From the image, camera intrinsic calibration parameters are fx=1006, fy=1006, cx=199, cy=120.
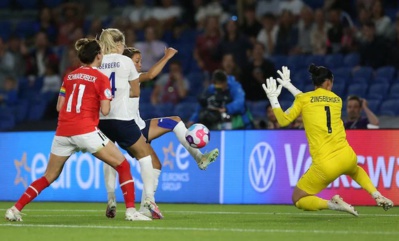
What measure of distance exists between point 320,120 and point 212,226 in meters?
2.14

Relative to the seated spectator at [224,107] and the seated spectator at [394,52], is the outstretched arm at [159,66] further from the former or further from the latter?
the seated spectator at [394,52]

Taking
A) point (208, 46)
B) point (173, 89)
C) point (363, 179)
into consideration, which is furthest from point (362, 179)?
point (208, 46)

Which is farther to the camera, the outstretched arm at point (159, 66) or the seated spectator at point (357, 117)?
the seated spectator at point (357, 117)

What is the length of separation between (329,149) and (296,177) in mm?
3610

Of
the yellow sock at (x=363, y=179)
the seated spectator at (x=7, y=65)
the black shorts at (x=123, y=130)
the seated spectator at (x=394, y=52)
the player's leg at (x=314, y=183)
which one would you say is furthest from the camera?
the seated spectator at (x=7, y=65)

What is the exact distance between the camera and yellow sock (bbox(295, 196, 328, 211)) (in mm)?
11562

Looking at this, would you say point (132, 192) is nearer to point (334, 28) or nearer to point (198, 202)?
point (198, 202)

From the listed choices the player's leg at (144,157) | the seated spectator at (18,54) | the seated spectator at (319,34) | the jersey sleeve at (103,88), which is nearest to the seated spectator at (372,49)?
the seated spectator at (319,34)

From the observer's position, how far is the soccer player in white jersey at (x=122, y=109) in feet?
37.5

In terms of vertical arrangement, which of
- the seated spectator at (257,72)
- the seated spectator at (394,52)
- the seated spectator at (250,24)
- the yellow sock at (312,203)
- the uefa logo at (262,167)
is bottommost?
the yellow sock at (312,203)

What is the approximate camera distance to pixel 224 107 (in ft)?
56.5

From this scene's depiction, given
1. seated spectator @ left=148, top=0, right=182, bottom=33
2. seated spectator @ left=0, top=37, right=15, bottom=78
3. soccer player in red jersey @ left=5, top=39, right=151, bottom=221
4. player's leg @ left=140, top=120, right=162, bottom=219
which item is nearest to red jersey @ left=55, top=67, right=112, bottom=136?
soccer player in red jersey @ left=5, top=39, right=151, bottom=221

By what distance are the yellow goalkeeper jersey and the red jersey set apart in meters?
2.22

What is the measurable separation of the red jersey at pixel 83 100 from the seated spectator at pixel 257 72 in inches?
323
